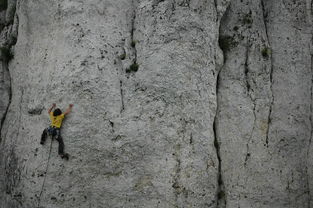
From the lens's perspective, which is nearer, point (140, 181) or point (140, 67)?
point (140, 181)

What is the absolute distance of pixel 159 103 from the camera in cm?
1332

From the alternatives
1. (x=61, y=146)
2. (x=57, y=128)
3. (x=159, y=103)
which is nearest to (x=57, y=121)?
(x=57, y=128)

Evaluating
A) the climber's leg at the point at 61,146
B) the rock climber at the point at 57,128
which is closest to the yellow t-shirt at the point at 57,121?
the rock climber at the point at 57,128

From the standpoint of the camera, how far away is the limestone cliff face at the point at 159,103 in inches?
506

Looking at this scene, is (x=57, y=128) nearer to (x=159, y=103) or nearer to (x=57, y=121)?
(x=57, y=121)

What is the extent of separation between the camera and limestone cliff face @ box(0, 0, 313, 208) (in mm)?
12852

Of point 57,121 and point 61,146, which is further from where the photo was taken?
point 57,121

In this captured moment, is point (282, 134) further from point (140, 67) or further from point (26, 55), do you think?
point (26, 55)

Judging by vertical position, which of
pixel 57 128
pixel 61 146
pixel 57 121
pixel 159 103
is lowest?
pixel 61 146

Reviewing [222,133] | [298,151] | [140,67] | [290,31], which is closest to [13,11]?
[140,67]

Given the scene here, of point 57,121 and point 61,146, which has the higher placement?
point 57,121

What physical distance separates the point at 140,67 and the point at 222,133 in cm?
484

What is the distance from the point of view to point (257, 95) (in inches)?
586

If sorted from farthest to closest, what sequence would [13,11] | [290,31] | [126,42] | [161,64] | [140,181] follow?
[13,11] < [290,31] < [126,42] < [161,64] < [140,181]
